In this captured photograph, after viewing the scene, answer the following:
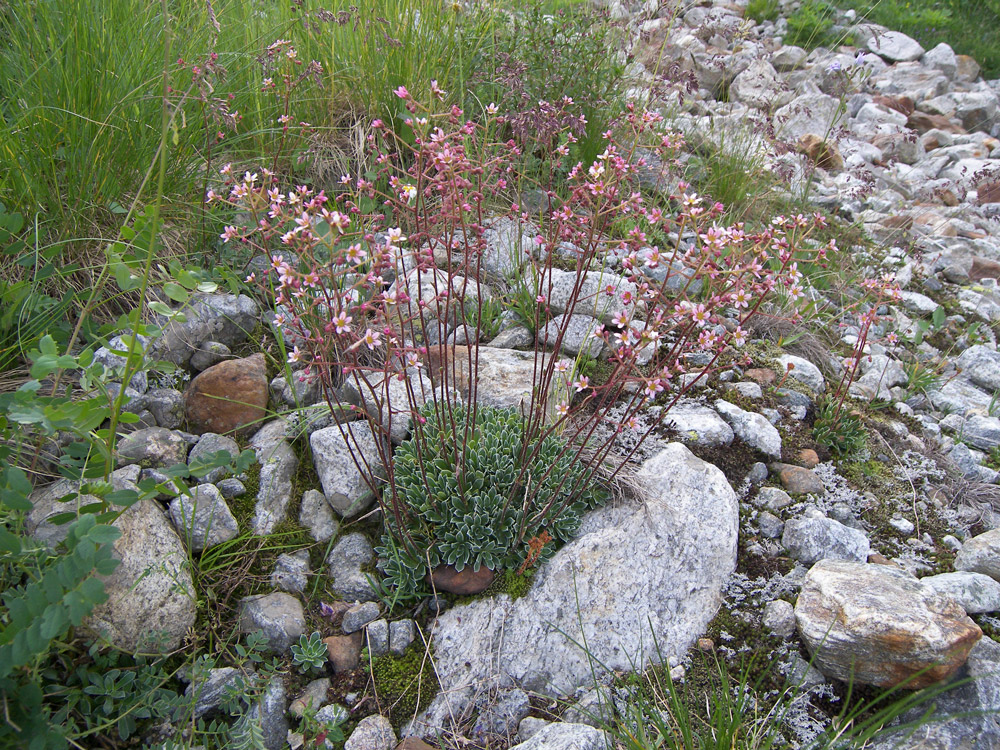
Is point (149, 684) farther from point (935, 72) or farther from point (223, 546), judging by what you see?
point (935, 72)

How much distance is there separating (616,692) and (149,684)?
1.54m

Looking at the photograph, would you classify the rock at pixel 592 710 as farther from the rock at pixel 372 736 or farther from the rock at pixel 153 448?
the rock at pixel 153 448

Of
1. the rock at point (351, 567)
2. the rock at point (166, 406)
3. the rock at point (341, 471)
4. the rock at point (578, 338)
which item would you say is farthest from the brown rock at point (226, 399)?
the rock at point (578, 338)

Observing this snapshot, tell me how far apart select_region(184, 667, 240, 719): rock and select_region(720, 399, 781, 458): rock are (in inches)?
95.4

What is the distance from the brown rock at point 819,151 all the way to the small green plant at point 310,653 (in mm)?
6145

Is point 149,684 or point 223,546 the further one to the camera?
point 223,546

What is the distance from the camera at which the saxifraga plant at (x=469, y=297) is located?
6.15ft

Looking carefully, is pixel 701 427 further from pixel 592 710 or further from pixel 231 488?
pixel 231 488

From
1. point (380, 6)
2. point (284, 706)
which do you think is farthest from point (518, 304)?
point (380, 6)

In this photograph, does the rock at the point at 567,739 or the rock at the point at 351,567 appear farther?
the rock at the point at 351,567

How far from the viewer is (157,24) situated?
12.4 ft

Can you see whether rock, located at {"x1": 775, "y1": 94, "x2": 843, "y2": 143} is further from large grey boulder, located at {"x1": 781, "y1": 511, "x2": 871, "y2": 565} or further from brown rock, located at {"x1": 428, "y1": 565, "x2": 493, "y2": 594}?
brown rock, located at {"x1": 428, "y1": 565, "x2": 493, "y2": 594}

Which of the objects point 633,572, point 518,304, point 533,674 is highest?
point 518,304

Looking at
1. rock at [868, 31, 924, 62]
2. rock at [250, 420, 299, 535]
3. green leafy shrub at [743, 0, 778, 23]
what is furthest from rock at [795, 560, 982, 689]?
rock at [868, 31, 924, 62]
